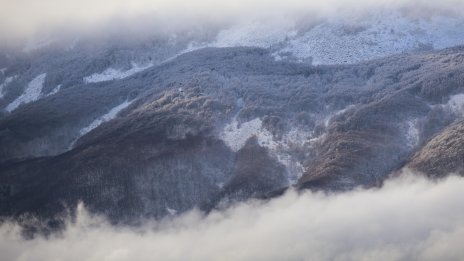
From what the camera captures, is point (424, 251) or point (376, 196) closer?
point (424, 251)

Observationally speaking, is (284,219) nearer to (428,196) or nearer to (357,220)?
(357,220)

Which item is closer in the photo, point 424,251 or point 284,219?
point 424,251

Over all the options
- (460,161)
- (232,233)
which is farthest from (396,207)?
(232,233)

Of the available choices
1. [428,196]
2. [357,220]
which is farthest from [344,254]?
[428,196]

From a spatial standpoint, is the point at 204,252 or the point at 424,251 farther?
the point at 204,252

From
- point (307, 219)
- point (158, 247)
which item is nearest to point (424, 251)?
point (307, 219)

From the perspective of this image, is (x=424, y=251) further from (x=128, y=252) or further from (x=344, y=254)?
(x=128, y=252)

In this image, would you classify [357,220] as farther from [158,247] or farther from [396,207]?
[158,247]
